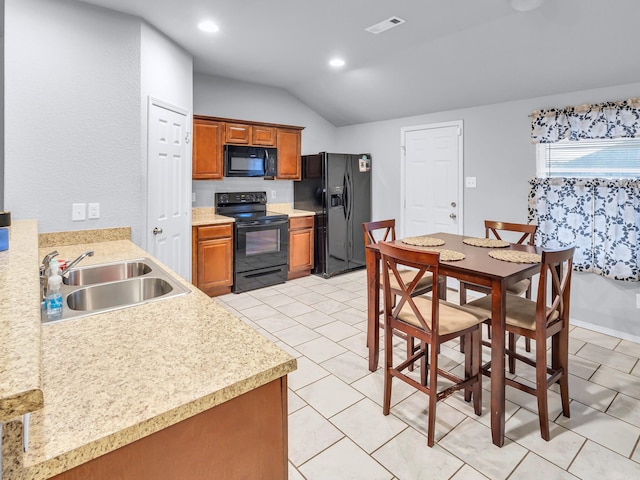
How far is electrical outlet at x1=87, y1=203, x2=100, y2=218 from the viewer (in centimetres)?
273

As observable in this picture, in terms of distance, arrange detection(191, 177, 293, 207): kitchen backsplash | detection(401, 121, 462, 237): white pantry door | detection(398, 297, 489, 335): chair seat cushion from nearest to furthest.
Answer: detection(398, 297, 489, 335): chair seat cushion → detection(401, 121, 462, 237): white pantry door → detection(191, 177, 293, 207): kitchen backsplash

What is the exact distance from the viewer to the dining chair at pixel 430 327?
1962 millimetres

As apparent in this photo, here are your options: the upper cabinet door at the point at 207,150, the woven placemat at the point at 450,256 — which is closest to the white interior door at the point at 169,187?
the upper cabinet door at the point at 207,150

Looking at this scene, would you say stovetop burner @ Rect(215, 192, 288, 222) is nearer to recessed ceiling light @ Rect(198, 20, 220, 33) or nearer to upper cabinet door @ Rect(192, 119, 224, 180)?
upper cabinet door @ Rect(192, 119, 224, 180)

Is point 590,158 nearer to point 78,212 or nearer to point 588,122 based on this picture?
point 588,122

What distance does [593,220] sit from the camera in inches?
135

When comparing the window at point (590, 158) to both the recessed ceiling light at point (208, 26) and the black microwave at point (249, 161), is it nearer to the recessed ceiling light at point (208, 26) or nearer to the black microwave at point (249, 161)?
the black microwave at point (249, 161)

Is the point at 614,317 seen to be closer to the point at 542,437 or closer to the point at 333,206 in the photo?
the point at 542,437

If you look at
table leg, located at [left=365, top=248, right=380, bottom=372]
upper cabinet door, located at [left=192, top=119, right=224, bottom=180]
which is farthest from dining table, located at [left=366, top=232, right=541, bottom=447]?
upper cabinet door, located at [left=192, top=119, right=224, bottom=180]

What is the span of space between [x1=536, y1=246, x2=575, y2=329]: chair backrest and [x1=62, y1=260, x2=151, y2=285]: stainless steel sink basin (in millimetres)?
2053

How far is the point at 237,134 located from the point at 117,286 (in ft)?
10.7

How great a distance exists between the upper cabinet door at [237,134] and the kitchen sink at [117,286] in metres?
2.78

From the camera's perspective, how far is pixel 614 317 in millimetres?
3391

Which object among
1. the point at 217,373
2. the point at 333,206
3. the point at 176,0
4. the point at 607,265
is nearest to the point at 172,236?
the point at 176,0
